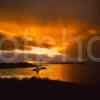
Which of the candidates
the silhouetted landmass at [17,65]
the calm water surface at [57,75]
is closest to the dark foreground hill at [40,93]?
the calm water surface at [57,75]

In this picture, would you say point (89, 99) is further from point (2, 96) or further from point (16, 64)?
point (16, 64)

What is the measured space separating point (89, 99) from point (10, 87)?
10312mm

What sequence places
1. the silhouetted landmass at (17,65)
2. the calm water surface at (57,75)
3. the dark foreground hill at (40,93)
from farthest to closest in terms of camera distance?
the silhouetted landmass at (17,65), the calm water surface at (57,75), the dark foreground hill at (40,93)

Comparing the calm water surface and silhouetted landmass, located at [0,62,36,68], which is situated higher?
silhouetted landmass, located at [0,62,36,68]

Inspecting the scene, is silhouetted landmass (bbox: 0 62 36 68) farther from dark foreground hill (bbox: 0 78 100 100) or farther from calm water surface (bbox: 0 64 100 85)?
dark foreground hill (bbox: 0 78 100 100)

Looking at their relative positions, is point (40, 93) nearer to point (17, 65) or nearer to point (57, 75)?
point (57, 75)

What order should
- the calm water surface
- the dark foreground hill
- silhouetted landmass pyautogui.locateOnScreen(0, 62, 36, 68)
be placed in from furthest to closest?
silhouetted landmass pyautogui.locateOnScreen(0, 62, 36, 68)
the calm water surface
the dark foreground hill

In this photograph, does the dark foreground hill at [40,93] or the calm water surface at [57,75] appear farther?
the calm water surface at [57,75]

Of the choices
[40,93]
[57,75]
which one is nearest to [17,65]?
[57,75]

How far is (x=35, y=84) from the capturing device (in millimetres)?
40875

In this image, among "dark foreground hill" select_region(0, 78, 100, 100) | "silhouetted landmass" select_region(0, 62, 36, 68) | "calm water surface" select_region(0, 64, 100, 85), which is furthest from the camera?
"silhouetted landmass" select_region(0, 62, 36, 68)

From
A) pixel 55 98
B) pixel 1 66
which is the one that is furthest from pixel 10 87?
pixel 1 66

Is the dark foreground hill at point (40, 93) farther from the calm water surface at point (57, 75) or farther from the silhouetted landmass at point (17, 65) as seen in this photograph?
the silhouetted landmass at point (17, 65)

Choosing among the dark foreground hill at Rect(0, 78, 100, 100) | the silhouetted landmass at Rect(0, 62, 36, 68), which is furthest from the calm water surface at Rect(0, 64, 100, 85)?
the dark foreground hill at Rect(0, 78, 100, 100)
